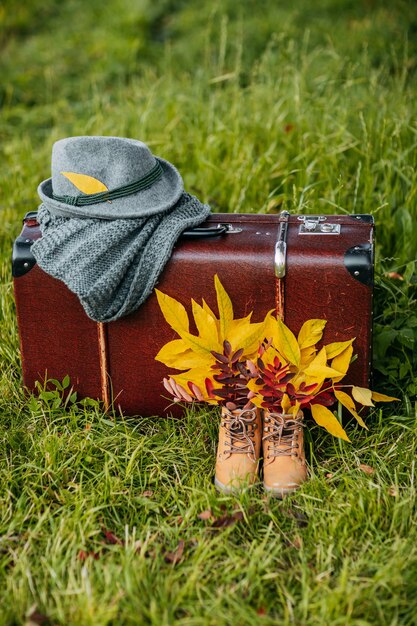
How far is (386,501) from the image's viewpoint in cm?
190

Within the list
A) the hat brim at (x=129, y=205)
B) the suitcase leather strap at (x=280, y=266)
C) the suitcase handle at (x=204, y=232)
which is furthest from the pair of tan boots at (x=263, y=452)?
the hat brim at (x=129, y=205)

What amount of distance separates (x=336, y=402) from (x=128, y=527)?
756 mm

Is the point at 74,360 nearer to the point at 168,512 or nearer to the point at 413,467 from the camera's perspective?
the point at 168,512

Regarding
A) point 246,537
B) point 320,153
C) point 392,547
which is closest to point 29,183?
point 320,153

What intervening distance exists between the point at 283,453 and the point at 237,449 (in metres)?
0.13

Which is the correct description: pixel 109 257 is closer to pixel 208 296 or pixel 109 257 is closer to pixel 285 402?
pixel 208 296

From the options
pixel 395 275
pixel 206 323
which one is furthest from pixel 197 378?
pixel 395 275

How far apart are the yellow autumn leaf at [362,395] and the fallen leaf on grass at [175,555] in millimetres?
690

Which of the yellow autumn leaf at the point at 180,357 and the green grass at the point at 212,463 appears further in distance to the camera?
the yellow autumn leaf at the point at 180,357

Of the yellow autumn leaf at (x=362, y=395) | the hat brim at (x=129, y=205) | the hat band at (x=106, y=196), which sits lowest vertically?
the yellow autumn leaf at (x=362, y=395)

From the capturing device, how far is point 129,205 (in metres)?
2.23

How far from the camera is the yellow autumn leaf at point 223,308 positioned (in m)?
2.09

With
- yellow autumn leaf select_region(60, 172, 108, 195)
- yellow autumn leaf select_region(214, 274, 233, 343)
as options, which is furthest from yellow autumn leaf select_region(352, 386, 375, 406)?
yellow autumn leaf select_region(60, 172, 108, 195)

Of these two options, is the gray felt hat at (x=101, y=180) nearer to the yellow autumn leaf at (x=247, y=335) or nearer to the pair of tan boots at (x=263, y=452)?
the yellow autumn leaf at (x=247, y=335)
